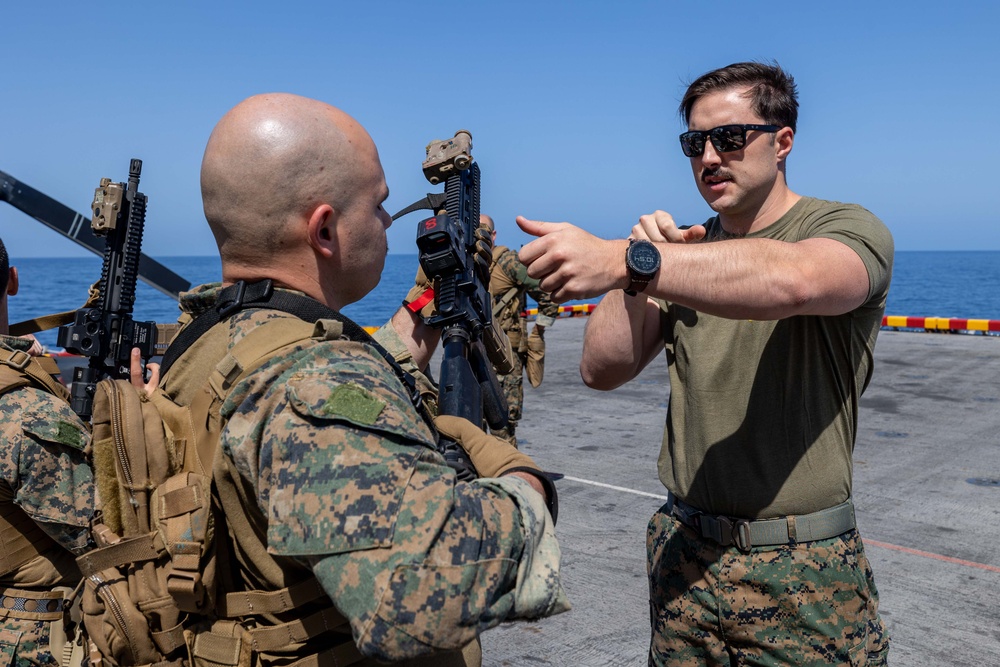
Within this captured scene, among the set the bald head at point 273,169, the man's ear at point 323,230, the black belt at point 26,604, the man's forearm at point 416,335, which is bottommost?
the black belt at point 26,604

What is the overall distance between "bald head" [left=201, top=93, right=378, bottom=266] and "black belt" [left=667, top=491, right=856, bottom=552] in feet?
5.10

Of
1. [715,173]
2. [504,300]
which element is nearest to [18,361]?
[715,173]

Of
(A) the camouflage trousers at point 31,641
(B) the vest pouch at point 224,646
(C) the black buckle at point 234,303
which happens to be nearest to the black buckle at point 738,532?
(B) the vest pouch at point 224,646

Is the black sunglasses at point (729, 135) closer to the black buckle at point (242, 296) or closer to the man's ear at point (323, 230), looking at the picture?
the man's ear at point (323, 230)

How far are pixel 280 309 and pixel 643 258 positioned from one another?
81cm

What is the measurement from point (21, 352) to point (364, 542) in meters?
2.09

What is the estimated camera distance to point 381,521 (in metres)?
1.30

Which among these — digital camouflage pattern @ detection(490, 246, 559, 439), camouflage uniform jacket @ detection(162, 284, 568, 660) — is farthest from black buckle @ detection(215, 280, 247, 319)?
digital camouflage pattern @ detection(490, 246, 559, 439)

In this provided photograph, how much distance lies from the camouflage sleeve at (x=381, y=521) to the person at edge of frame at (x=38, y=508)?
1.60 metres

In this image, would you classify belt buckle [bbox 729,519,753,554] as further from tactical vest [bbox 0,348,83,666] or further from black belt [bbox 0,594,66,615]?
black belt [bbox 0,594,66,615]

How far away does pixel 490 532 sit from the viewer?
1399mm

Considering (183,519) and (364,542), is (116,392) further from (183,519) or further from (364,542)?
(364,542)

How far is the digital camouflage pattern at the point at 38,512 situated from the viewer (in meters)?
2.67

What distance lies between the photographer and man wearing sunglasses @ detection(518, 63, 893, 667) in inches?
93.1
